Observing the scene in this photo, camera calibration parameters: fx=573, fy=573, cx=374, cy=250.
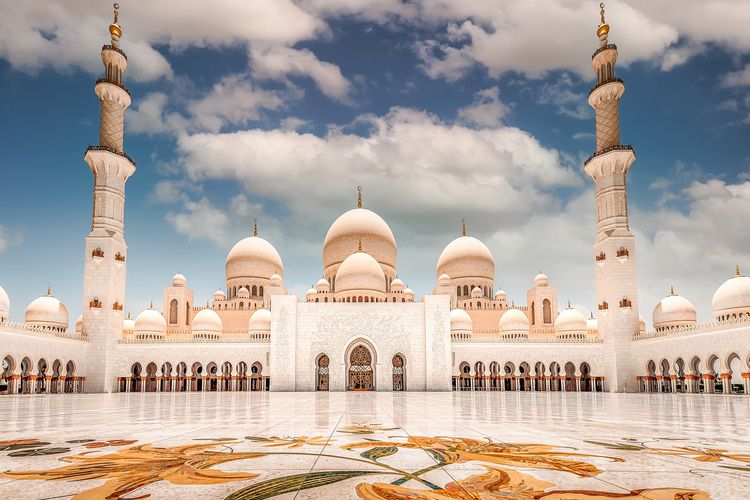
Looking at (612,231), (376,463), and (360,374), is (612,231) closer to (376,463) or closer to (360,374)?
(360,374)

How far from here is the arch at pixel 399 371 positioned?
27.8 metres

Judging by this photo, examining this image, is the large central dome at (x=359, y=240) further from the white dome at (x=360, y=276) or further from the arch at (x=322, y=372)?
the arch at (x=322, y=372)

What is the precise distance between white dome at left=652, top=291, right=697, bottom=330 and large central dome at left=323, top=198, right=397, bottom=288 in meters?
15.7

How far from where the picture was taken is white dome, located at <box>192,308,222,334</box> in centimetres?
3292

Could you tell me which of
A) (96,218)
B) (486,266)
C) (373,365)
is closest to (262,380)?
(373,365)

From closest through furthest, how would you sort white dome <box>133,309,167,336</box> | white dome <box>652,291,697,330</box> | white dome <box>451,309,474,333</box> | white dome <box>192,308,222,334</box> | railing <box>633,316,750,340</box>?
railing <box>633,316,750,340</box> → white dome <box>652,291,697,330</box> → white dome <box>133,309,167,336</box> → white dome <box>192,308,222,334</box> → white dome <box>451,309,474,333</box>

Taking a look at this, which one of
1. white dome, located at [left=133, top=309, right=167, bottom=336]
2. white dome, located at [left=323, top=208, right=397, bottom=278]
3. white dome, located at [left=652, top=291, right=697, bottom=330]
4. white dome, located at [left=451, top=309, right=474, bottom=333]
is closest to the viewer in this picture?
white dome, located at [left=652, top=291, right=697, bottom=330]

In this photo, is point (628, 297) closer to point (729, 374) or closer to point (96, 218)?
point (729, 374)

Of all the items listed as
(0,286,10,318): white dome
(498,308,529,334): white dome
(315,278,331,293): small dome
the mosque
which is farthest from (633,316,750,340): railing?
(0,286,10,318): white dome

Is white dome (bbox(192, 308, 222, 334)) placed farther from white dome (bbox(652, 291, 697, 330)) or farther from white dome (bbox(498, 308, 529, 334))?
white dome (bbox(652, 291, 697, 330))

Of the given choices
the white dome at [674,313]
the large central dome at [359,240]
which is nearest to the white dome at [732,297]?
the white dome at [674,313]

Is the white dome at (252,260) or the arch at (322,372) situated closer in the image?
the arch at (322,372)

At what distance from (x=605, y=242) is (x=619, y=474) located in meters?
27.2

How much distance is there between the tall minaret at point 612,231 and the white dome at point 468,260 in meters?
11.4
